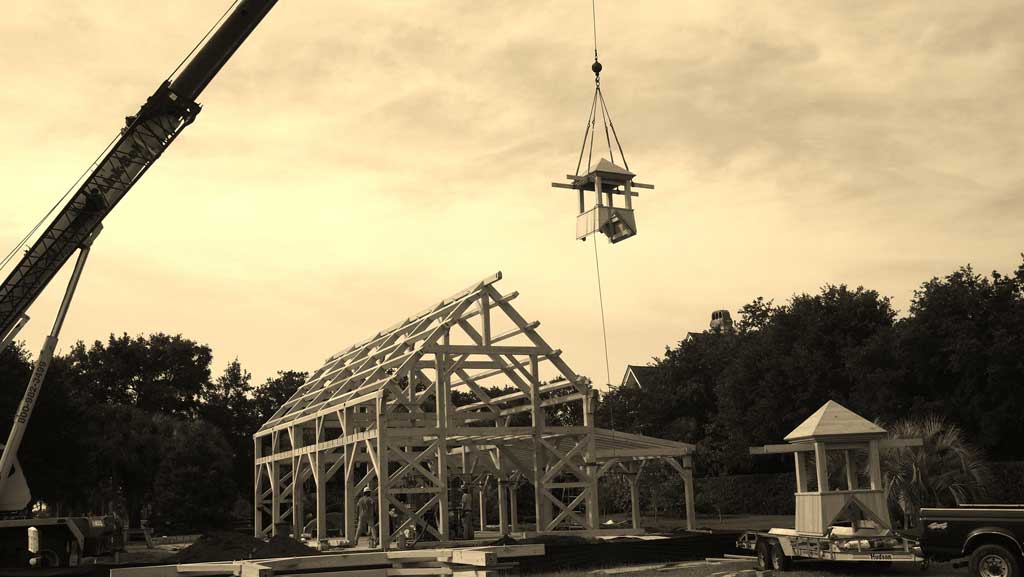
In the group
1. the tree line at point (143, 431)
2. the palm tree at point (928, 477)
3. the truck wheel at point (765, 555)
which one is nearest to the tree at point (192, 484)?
the tree line at point (143, 431)

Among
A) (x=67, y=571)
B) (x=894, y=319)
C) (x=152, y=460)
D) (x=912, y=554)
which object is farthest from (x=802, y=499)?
(x=152, y=460)

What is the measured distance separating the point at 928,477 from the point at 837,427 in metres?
9.01

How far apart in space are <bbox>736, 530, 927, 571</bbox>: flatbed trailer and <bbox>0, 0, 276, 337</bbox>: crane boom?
1489 cm

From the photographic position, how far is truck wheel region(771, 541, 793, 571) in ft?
59.4

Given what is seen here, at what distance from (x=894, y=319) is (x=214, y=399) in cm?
4907

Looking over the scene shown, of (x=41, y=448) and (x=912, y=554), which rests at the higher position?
(x=41, y=448)

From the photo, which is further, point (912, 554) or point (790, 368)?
point (790, 368)

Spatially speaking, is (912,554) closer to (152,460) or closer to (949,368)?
(949,368)

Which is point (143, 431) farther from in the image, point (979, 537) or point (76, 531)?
point (979, 537)

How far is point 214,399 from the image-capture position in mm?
77750

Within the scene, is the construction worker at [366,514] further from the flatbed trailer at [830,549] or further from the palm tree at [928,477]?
the palm tree at [928,477]

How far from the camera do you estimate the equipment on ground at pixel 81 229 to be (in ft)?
72.3

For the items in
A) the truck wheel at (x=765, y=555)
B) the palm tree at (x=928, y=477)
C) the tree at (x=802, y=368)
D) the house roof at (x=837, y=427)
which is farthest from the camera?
the tree at (x=802, y=368)

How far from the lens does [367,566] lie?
13289mm
